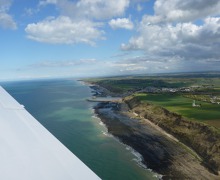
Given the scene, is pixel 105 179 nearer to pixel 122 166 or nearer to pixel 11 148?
pixel 122 166

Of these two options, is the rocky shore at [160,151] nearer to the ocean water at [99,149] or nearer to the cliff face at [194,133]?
the cliff face at [194,133]

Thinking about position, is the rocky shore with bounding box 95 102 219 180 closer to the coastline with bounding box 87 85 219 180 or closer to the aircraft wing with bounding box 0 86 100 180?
the coastline with bounding box 87 85 219 180

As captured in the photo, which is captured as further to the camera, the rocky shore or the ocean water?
the ocean water

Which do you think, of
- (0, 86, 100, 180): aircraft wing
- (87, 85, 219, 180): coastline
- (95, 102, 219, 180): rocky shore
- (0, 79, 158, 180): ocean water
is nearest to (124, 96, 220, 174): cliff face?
(87, 85, 219, 180): coastline

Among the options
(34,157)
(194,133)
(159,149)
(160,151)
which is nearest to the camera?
(34,157)

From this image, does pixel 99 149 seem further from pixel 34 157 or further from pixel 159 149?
pixel 34 157

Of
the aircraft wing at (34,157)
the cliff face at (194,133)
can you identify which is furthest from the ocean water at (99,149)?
the aircraft wing at (34,157)

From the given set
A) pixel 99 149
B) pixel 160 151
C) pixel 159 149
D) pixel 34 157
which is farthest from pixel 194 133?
pixel 34 157
